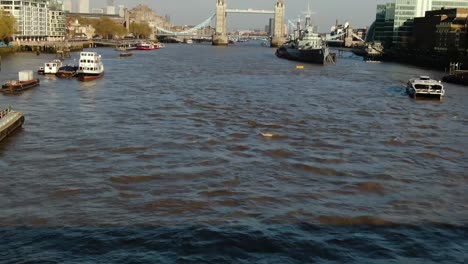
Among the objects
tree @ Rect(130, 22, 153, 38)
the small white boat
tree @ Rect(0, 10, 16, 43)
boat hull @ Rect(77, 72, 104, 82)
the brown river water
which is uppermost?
tree @ Rect(130, 22, 153, 38)

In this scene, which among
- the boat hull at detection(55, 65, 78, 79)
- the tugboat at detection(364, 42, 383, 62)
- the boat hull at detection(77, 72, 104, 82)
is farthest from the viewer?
the tugboat at detection(364, 42, 383, 62)

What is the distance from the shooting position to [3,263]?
10.2 metres

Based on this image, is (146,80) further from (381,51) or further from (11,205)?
(381,51)

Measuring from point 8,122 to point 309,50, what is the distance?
2481 inches

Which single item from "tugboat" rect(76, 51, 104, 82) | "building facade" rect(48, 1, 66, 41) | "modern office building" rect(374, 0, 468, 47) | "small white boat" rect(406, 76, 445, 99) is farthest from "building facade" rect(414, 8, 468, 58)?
"building facade" rect(48, 1, 66, 41)

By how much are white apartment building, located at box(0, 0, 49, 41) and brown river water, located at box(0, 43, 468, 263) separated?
286 ft

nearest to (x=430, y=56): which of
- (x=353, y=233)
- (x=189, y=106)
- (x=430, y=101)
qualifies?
(x=430, y=101)

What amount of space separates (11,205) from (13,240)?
2264mm

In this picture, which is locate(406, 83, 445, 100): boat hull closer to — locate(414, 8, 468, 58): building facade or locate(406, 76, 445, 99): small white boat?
locate(406, 76, 445, 99): small white boat

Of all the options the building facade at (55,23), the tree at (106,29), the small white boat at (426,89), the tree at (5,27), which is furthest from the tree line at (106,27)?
the small white boat at (426,89)

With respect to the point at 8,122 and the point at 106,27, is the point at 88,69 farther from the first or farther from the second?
the point at 106,27

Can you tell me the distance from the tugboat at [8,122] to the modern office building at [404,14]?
10235cm

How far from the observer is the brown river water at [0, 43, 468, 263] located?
11250 millimetres

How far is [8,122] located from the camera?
21.3 m
